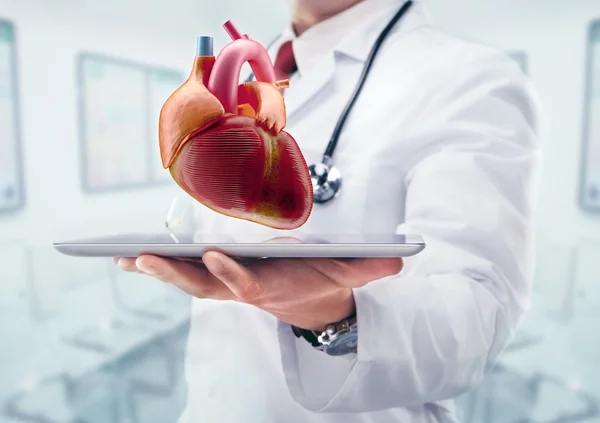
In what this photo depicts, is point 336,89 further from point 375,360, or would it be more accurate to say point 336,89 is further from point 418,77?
point 375,360

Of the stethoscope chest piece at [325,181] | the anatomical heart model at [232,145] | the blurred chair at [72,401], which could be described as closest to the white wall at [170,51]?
the blurred chair at [72,401]

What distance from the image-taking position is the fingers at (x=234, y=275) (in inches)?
11.3

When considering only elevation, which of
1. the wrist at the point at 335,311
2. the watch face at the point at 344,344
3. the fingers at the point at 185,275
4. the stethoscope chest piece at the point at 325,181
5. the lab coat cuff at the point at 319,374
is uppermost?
the stethoscope chest piece at the point at 325,181

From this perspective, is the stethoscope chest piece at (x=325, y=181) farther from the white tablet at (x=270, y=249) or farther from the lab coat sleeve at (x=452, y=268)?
the white tablet at (x=270, y=249)

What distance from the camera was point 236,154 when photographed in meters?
0.35

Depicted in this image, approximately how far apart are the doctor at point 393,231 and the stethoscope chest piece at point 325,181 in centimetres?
2

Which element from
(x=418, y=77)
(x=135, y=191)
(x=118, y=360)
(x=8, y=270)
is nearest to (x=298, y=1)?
(x=418, y=77)

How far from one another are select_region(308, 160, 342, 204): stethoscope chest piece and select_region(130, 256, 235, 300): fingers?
0.69 ft

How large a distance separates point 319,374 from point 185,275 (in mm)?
242

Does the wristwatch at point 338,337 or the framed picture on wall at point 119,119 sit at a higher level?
the framed picture on wall at point 119,119

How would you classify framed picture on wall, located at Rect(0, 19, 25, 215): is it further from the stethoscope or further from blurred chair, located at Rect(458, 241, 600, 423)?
blurred chair, located at Rect(458, 241, 600, 423)

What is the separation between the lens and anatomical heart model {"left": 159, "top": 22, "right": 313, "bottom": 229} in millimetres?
345

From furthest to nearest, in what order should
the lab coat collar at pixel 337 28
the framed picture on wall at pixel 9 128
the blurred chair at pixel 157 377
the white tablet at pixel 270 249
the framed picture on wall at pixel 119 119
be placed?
the blurred chair at pixel 157 377 < the framed picture on wall at pixel 119 119 < the framed picture on wall at pixel 9 128 < the lab coat collar at pixel 337 28 < the white tablet at pixel 270 249

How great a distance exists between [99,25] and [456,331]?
1194 millimetres
